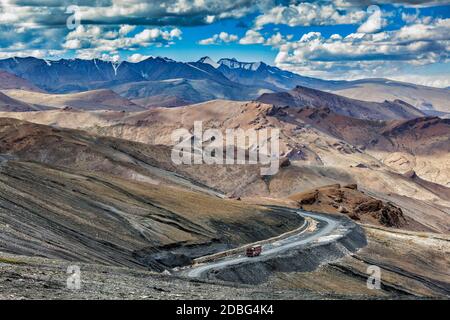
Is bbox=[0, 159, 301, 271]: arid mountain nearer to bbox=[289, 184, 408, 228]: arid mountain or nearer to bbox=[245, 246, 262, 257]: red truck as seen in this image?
bbox=[245, 246, 262, 257]: red truck

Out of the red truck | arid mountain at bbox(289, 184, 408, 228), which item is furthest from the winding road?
arid mountain at bbox(289, 184, 408, 228)

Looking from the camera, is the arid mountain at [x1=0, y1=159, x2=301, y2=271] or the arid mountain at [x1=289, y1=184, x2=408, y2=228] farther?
the arid mountain at [x1=289, y1=184, x2=408, y2=228]

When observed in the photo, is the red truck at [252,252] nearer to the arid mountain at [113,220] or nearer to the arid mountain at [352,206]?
the arid mountain at [113,220]

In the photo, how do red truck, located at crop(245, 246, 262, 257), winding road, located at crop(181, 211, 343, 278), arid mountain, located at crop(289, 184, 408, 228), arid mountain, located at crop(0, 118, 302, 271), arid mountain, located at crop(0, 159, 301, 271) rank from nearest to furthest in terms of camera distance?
arid mountain, located at crop(0, 159, 301, 271)
arid mountain, located at crop(0, 118, 302, 271)
winding road, located at crop(181, 211, 343, 278)
red truck, located at crop(245, 246, 262, 257)
arid mountain, located at crop(289, 184, 408, 228)

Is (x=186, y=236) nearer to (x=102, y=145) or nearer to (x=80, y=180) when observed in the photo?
(x=80, y=180)

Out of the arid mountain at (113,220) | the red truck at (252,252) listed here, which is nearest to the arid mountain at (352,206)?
the arid mountain at (113,220)

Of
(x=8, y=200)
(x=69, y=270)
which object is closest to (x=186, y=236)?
(x=8, y=200)
